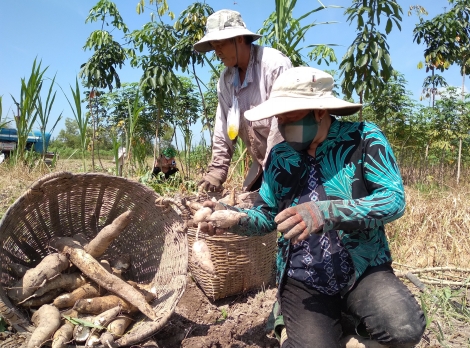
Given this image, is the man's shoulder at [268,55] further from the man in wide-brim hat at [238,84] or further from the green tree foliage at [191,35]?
the green tree foliage at [191,35]

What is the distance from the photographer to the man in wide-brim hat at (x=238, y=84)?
7.03 ft

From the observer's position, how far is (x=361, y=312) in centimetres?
138

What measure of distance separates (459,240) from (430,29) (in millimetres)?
5693

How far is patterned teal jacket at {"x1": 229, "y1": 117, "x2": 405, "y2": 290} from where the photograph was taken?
124 centimetres

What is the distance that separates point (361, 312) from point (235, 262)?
1.01 meters

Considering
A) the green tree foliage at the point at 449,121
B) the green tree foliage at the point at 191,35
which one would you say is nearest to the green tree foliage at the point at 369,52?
the green tree foliage at the point at 191,35

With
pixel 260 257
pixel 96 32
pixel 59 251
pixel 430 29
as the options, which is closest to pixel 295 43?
pixel 260 257

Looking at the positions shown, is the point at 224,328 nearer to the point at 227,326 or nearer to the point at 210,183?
the point at 227,326

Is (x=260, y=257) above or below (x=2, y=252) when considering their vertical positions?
below

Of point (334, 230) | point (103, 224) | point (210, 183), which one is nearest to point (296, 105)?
point (334, 230)

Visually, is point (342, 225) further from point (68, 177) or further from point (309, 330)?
point (68, 177)

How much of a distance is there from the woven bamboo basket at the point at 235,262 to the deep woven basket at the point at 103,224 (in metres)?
0.25

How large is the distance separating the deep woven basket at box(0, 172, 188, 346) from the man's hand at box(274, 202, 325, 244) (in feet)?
2.47

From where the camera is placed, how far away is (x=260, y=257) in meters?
2.41
